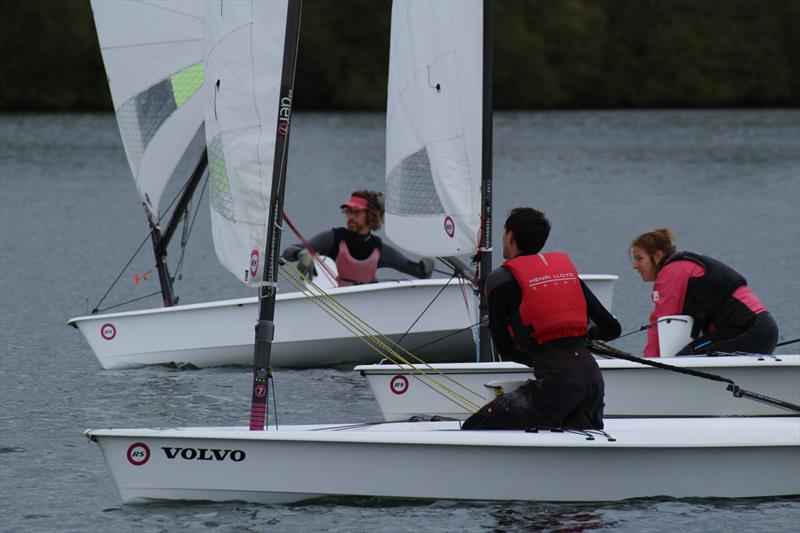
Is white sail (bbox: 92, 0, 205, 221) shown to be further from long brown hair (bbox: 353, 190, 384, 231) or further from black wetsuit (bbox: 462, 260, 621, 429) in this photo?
black wetsuit (bbox: 462, 260, 621, 429)

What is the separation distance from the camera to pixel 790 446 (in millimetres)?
6902

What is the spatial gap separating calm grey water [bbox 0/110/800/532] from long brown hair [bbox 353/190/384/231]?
1219mm

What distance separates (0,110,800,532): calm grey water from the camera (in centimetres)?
708

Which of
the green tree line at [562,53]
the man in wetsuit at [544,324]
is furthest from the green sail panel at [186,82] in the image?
the green tree line at [562,53]

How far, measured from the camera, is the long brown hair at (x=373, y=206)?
1155cm

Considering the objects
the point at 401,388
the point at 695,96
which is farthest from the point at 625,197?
the point at 695,96

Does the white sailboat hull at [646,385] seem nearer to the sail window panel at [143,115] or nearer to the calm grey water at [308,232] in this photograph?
the calm grey water at [308,232]

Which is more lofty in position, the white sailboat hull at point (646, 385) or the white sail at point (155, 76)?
the white sail at point (155, 76)

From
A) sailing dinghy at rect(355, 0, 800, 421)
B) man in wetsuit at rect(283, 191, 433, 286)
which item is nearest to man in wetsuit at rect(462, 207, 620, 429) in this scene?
sailing dinghy at rect(355, 0, 800, 421)

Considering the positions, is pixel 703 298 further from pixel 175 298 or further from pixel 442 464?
pixel 175 298

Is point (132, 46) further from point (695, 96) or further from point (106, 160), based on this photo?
point (695, 96)

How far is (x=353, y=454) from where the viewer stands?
6922mm

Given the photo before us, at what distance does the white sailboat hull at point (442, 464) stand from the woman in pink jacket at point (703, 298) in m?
1.75

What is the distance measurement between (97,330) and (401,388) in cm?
364
